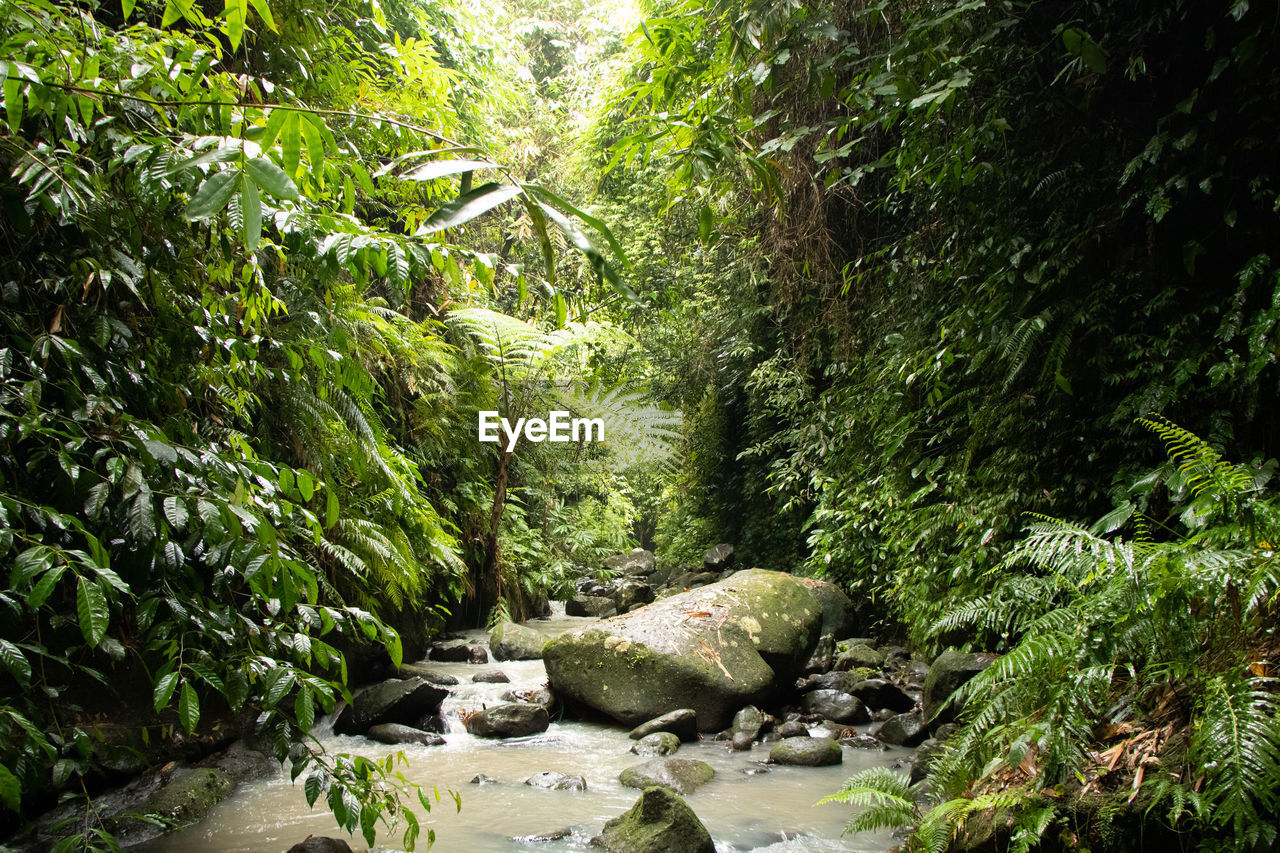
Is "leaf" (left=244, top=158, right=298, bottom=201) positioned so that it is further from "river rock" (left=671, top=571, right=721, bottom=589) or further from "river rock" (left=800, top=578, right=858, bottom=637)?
"river rock" (left=671, top=571, right=721, bottom=589)

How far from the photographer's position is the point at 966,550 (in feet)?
12.0

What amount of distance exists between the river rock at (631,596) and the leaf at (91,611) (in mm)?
7448

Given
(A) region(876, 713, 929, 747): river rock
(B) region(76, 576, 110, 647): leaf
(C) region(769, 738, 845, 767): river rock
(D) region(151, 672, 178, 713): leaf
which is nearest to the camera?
(B) region(76, 576, 110, 647): leaf

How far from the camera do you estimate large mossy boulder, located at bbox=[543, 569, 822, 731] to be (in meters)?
4.48

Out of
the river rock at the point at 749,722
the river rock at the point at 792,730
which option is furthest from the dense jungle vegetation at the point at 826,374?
the river rock at the point at 749,722

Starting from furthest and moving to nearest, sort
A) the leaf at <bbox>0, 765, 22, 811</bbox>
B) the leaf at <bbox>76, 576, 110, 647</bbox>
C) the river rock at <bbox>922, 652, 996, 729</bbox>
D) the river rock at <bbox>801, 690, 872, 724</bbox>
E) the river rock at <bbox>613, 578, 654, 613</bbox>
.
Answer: the river rock at <bbox>613, 578, 654, 613</bbox> < the river rock at <bbox>801, 690, 872, 724</bbox> < the river rock at <bbox>922, 652, 996, 729</bbox> < the leaf at <bbox>76, 576, 110, 647</bbox> < the leaf at <bbox>0, 765, 22, 811</bbox>

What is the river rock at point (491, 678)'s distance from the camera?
17.3 ft

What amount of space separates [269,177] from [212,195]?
75 millimetres

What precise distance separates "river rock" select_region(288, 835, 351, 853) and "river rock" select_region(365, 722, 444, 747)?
157 cm

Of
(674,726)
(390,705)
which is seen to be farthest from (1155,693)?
(390,705)

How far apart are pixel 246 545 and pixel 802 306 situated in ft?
18.8

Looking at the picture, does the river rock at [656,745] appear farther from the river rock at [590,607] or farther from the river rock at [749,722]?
the river rock at [590,607]

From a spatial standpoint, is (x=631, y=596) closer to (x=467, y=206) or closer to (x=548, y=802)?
(x=548, y=802)

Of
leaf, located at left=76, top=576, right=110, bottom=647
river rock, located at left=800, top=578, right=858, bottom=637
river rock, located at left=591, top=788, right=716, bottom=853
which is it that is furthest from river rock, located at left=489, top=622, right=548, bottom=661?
leaf, located at left=76, top=576, right=110, bottom=647
